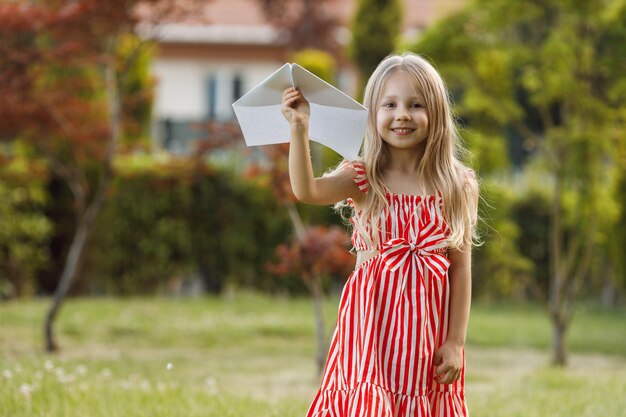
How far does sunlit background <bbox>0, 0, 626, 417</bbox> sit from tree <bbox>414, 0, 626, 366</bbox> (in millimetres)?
18

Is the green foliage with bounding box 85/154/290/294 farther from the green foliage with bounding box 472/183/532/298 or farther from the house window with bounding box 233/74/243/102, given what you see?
the house window with bounding box 233/74/243/102

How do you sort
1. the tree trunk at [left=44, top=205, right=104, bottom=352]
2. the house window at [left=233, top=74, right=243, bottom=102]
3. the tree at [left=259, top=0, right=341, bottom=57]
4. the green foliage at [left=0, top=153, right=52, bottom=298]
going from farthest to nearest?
the house window at [left=233, top=74, right=243, bottom=102] < the tree at [left=259, top=0, right=341, bottom=57] < the green foliage at [left=0, top=153, right=52, bottom=298] < the tree trunk at [left=44, top=205, right=104, bottom=352]

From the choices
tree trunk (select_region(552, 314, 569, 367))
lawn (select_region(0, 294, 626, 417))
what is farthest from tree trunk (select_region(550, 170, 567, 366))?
lawn (select_region(0, 294, 626, 417))

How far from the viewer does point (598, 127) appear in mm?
7941

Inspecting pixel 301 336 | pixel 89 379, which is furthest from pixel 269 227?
pixel 89 379

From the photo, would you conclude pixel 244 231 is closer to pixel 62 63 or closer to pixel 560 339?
pixel 62 63

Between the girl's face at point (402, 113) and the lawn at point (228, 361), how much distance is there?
1.53 m

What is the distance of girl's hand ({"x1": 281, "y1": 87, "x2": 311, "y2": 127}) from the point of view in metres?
2.89

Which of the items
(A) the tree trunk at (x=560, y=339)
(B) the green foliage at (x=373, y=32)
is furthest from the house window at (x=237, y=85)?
(A) the tree trunk at (x=560, y=339)

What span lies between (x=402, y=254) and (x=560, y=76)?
513 centimetres

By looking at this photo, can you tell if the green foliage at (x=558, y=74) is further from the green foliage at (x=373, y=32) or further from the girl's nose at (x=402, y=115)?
the green foliage at (x=373, y=32)

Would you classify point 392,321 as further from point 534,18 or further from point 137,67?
point 137,67

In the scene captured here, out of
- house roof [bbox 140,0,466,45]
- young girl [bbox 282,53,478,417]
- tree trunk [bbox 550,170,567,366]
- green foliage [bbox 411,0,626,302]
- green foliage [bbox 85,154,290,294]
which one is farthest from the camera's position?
house roof [bbox 140,0,466,45]

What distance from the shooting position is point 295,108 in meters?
2.93
